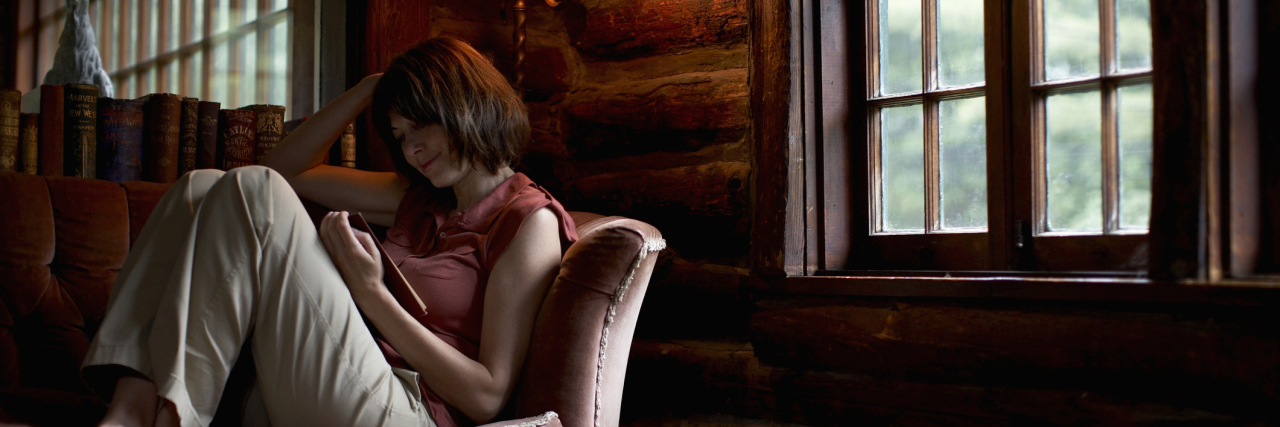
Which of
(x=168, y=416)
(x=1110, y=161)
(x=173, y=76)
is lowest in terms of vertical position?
(x=168, y=416)

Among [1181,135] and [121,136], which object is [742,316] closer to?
[1181,135]

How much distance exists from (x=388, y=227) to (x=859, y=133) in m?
1.26

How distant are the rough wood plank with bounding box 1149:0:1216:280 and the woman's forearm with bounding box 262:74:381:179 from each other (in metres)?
1.71

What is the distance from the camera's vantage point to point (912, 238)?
6.68 ft

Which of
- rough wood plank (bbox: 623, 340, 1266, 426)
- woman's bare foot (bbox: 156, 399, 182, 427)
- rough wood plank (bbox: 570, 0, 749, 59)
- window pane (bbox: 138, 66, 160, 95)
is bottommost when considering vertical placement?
rough wood plank (bbox: 623, 340, 1266, 426)

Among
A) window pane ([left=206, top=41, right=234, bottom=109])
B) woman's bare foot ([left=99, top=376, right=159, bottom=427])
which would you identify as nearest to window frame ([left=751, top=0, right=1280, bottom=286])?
woman's bare foot ([left=99, top=376, right=159, bottom=427])

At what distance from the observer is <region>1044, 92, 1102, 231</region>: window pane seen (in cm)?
174

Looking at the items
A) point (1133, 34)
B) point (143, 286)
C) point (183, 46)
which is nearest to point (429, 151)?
point (143, 286)

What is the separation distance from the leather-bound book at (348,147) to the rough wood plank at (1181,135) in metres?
2.11

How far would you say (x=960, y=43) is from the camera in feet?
6.48

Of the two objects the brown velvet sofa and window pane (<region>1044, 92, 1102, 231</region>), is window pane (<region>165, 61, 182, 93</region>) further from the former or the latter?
window pane (<region>1044, 92, 1102, 231</region>)

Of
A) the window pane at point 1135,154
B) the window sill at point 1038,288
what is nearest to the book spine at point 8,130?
the window sill at point 1038,288

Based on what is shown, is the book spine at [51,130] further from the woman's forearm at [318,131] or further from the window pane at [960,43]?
the window pane at [960,43]

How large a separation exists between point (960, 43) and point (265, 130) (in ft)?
6.32
